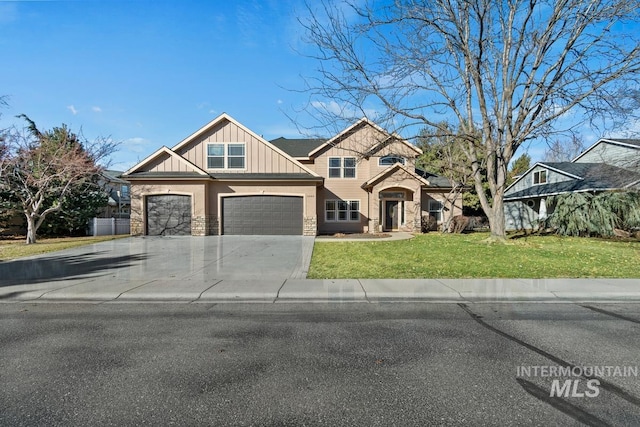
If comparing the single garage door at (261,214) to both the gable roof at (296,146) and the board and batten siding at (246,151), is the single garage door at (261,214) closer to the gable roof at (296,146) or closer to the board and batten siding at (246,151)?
the board and batten siding at (246,151)

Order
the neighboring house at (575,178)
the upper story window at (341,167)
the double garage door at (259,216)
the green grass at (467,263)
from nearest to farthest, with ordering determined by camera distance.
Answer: the green grass at (467,263), the neighboring house at (575,178), the double garage door at (259,216), the upper story window at (341,167)

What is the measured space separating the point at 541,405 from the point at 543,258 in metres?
9.50

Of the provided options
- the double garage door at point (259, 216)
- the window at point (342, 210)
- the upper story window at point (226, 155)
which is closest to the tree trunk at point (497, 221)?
the window at point (342, 210)

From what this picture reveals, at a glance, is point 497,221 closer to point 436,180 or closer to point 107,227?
point 436,180

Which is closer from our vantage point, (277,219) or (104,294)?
(104,294)

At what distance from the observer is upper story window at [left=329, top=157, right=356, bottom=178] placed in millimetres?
23641

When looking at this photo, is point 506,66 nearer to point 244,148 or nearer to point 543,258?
point 543,258

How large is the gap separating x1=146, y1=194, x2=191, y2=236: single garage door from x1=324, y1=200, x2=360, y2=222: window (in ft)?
31.5

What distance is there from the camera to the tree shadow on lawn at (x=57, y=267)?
779cm

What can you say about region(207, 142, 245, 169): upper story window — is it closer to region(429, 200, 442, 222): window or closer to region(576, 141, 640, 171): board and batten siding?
region(429, 200, 442, 222): window

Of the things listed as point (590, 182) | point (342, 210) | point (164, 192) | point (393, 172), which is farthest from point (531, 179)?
point (164, 192)

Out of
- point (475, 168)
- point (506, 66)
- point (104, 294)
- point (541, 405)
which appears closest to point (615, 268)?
point (475, 168)

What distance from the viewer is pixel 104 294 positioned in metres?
6.38

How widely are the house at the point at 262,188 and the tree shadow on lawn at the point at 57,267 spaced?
813 cm
